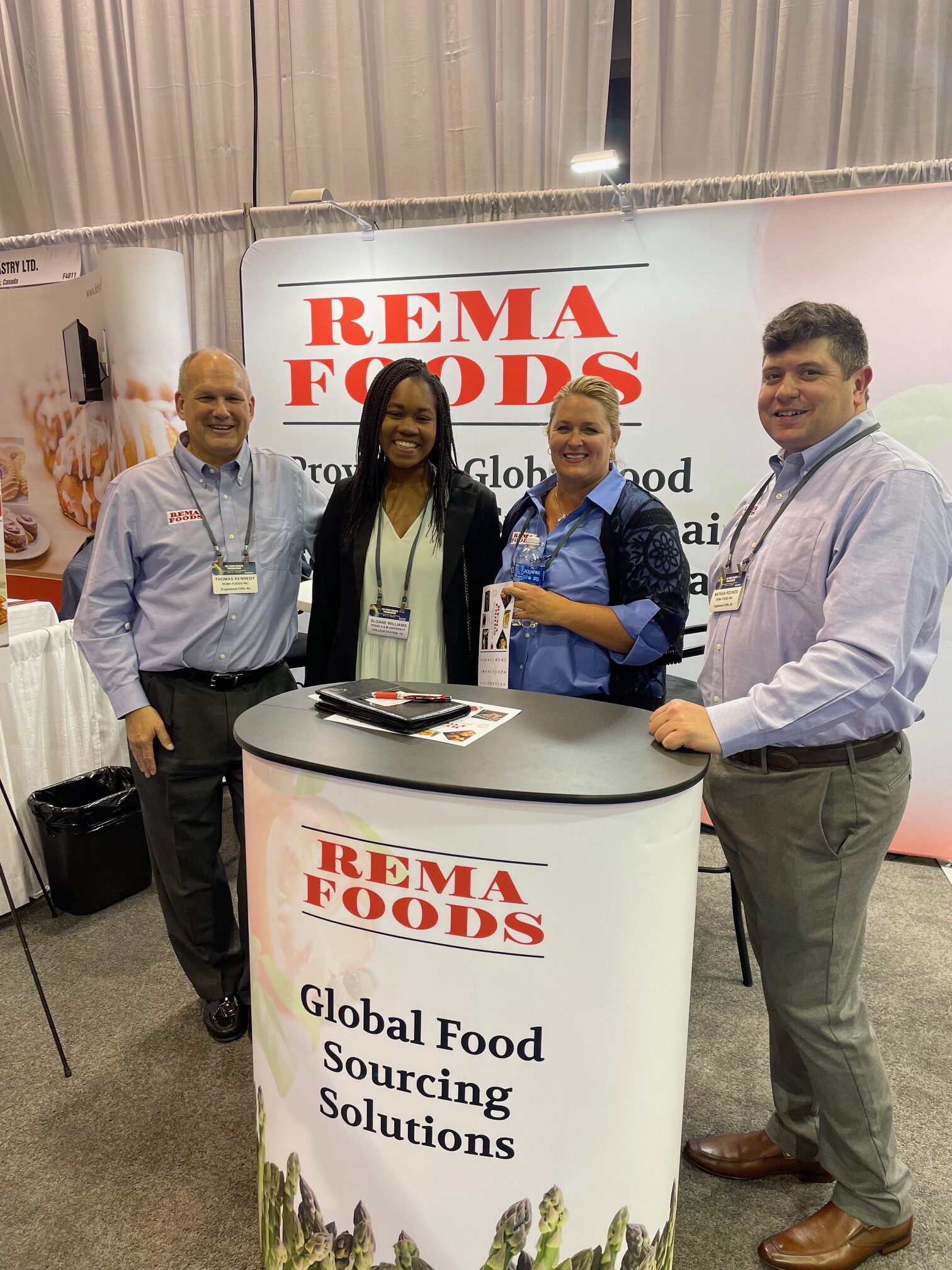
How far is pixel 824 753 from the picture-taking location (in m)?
1.42

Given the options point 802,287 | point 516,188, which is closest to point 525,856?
point 802,287

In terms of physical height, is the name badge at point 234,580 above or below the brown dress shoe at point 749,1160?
above

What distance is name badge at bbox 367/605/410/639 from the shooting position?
6.81ft

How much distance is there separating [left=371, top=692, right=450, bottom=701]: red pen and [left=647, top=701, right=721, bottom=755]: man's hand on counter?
39cm

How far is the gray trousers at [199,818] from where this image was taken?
2135 millimetres

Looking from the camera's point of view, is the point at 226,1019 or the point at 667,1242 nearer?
the point at 667,1242

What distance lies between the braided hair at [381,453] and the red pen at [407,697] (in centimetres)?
64

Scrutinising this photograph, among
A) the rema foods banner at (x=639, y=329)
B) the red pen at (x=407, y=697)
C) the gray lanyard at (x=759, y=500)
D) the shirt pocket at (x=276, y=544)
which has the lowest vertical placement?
the red pen at (x=407, y=697)

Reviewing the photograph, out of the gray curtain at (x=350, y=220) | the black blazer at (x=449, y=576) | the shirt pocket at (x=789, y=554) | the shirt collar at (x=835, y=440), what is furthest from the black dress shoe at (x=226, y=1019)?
the gray curtain at (x=350, y=220)

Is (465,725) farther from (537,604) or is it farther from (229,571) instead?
(229,571)

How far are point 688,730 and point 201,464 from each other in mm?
1427

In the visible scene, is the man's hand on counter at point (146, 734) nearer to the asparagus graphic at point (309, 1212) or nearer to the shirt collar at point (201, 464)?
the shirt collar at point (201, 464)

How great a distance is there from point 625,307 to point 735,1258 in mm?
3035

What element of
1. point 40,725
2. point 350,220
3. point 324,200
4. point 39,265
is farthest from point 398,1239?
point 39,265
